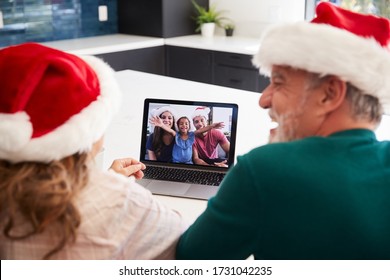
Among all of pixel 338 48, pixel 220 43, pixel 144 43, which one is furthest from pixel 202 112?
pixel 144 43

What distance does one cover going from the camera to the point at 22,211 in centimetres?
100

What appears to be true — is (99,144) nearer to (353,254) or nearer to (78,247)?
(78,247)

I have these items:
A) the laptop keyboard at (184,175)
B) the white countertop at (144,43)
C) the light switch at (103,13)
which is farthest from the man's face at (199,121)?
the light switch at (103,13)

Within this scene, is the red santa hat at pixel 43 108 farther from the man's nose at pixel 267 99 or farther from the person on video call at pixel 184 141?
the person on video call at pixel 184 141

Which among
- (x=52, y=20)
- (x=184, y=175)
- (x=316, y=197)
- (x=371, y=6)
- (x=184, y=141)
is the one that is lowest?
(x=184, y=175)

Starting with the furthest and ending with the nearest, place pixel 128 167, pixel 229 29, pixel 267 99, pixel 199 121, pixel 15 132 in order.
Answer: pixel 229 29
pixel 199 121
pixel 128 167
pixel 267 99
pixel 15 132

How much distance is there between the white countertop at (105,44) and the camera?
4.27m

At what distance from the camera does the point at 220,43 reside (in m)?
4.53

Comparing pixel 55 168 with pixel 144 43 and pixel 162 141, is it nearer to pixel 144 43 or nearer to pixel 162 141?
pixel 162 141

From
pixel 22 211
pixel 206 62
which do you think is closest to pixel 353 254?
pixel 22 211

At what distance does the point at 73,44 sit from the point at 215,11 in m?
1.44

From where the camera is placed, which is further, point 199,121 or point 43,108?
point 199,121

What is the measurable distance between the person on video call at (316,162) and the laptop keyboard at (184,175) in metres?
0.49

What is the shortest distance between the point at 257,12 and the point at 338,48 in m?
3.82
